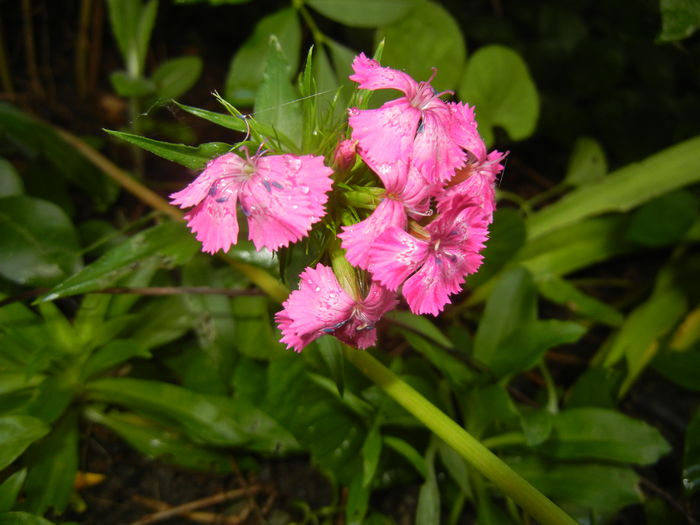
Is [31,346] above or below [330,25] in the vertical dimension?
below

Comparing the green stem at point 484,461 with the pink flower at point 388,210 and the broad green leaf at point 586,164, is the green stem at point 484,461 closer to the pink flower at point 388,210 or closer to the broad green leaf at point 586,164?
the pink flower at point 388,210

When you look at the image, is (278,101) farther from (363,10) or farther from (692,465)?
(692,465)

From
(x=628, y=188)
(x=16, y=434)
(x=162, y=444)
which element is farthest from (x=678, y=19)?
(x=16, y=434)

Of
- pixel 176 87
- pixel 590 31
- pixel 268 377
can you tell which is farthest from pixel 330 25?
pixel 268 377

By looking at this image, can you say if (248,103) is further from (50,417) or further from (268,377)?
(50,417)

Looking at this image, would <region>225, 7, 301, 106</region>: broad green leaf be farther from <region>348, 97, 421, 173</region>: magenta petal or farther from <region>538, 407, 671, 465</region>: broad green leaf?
<region>538, 407, 671, 465</region>: broad green leaf

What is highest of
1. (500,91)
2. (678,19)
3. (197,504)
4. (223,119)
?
(678,19)

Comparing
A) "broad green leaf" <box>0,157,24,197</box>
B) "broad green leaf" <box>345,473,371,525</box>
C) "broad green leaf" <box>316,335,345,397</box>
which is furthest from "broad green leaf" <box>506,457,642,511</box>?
"broad green leaf" <box>0,157,24,197</box>
